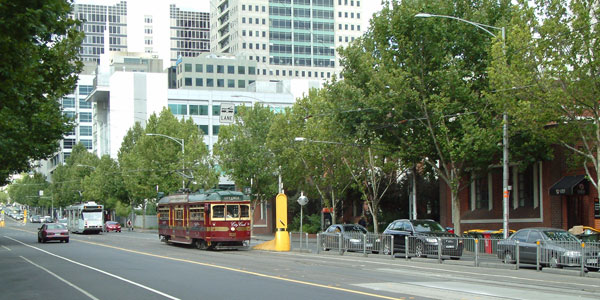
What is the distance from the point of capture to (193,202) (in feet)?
128

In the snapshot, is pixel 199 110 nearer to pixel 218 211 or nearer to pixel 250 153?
pixel 250 153

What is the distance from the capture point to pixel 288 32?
164 metres

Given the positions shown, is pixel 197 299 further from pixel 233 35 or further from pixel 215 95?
pixel 233 35

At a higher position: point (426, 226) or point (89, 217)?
point (426, 226)

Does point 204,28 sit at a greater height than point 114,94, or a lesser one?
greater

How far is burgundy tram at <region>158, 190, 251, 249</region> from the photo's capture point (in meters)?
36.8

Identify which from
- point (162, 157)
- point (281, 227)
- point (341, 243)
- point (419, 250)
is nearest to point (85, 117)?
point (162, 157)

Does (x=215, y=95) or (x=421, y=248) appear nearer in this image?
(x=421, y=248)

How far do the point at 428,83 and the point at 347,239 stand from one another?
8885 mm

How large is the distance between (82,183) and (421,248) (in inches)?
3415

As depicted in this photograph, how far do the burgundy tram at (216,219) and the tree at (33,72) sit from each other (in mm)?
8370

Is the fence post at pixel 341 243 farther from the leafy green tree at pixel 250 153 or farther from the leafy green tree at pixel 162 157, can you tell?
the leafy green tree at pixel 162 157

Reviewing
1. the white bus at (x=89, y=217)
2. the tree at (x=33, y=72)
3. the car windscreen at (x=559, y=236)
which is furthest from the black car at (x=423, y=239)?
the white bus at (x=89, y=217)

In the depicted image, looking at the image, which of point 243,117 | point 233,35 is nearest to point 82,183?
point 243,117
